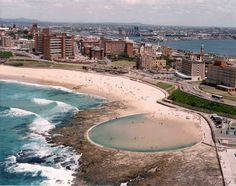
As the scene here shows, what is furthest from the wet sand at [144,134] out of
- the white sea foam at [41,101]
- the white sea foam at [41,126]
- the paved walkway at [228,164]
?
the white sea foam at [41,101]

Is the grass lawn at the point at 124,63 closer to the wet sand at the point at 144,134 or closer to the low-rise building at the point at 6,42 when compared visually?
the low-rise building at the point at 6,42

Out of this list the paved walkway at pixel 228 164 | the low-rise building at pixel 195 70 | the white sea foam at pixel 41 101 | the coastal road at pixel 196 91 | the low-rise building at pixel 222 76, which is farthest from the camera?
the low-rise building at pixel 195 70

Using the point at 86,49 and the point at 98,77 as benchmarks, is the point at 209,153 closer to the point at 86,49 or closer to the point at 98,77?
the point at 98,77

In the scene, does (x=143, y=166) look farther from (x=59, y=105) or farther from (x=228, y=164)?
(x=59, y=105)

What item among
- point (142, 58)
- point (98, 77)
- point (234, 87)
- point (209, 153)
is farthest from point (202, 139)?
point (142, 58)

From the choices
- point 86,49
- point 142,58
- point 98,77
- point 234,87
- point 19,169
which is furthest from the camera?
point 86,49

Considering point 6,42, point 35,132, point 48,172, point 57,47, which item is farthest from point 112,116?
point 6,42
